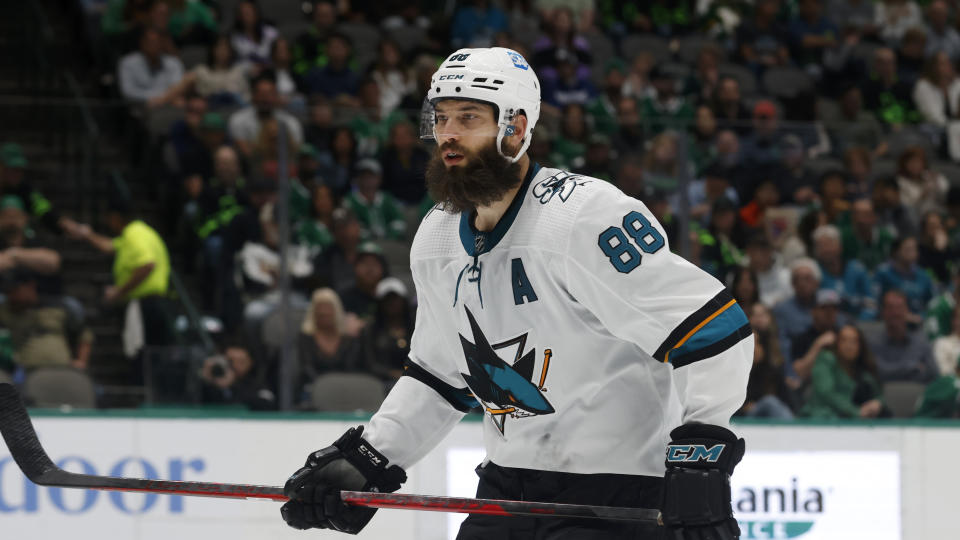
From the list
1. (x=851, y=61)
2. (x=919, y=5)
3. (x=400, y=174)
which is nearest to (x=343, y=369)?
(x=400, y=174)

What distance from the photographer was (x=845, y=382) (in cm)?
598

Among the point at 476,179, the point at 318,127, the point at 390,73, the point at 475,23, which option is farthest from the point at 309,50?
the point at 476,179

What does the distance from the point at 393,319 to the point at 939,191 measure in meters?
2.66

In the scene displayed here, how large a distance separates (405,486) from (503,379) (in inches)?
107

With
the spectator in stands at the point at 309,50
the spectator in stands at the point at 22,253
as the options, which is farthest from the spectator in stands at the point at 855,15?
the spectator in stands at the point at 22,253

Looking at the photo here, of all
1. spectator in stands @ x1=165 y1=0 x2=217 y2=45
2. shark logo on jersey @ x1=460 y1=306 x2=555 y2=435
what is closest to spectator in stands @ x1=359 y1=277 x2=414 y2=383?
shark logo on jersey @ x1=460 y1=306 x2=555 y2=435

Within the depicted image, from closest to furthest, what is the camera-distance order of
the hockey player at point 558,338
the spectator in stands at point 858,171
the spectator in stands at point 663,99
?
the hockey player at point 558,338
the spectator in stands at point 858,171
the spectator in stands at point 663,99

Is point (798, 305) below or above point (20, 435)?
above

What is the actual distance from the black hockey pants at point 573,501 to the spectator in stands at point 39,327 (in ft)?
11.4

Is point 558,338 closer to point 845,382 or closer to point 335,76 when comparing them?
point 845,382

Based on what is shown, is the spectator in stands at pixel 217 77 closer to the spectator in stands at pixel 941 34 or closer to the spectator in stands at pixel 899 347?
the spectator in stands at pixel 899 347

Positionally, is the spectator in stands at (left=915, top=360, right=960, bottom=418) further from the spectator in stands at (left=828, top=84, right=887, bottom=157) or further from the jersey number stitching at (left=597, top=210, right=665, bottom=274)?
the jersey number stitching at (left=597, top=210, right=665, bottom=274)

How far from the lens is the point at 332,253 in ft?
Result: 19.8

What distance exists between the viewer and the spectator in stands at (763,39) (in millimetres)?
9938
